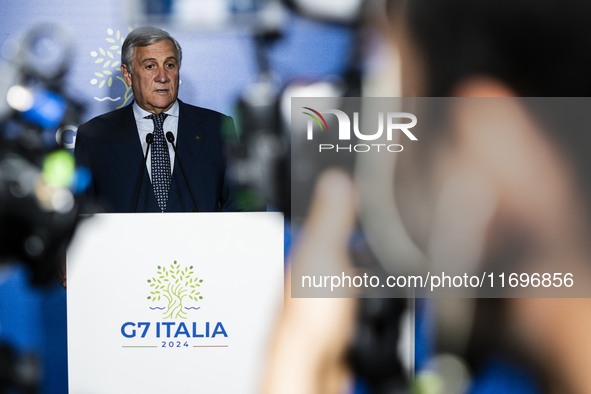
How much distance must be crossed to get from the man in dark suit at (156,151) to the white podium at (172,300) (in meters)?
0.06

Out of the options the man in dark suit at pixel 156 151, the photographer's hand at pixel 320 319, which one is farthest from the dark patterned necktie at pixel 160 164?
the photographer's hand at pixel 320 319

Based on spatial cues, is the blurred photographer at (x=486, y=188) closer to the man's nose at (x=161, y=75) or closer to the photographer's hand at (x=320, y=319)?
the photographer's hand at (x=320, y=319)

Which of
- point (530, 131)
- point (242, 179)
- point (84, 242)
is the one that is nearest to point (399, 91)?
point (530, 131)

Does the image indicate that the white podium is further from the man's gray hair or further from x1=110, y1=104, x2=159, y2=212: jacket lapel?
the man's gray hair

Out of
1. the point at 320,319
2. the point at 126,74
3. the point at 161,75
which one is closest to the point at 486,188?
the point at 320,319

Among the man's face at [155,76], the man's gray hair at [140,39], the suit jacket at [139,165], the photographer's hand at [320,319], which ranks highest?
the man's gray hair at [140,39]

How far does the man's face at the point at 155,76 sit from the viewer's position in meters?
2.00

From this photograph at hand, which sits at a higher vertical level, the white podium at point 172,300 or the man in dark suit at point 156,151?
the man in dark suit at point 156,151

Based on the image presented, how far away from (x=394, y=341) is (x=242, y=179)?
27.6 inches

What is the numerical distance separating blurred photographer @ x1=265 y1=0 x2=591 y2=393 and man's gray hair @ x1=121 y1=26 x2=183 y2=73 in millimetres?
663

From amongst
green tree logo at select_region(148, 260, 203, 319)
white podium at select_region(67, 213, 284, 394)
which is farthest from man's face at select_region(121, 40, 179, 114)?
green tree logo at select_region(148, 260, 203, 319)

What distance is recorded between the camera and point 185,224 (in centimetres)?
204

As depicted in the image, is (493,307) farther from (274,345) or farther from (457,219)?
(274,345)

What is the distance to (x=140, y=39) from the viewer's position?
2.00m
